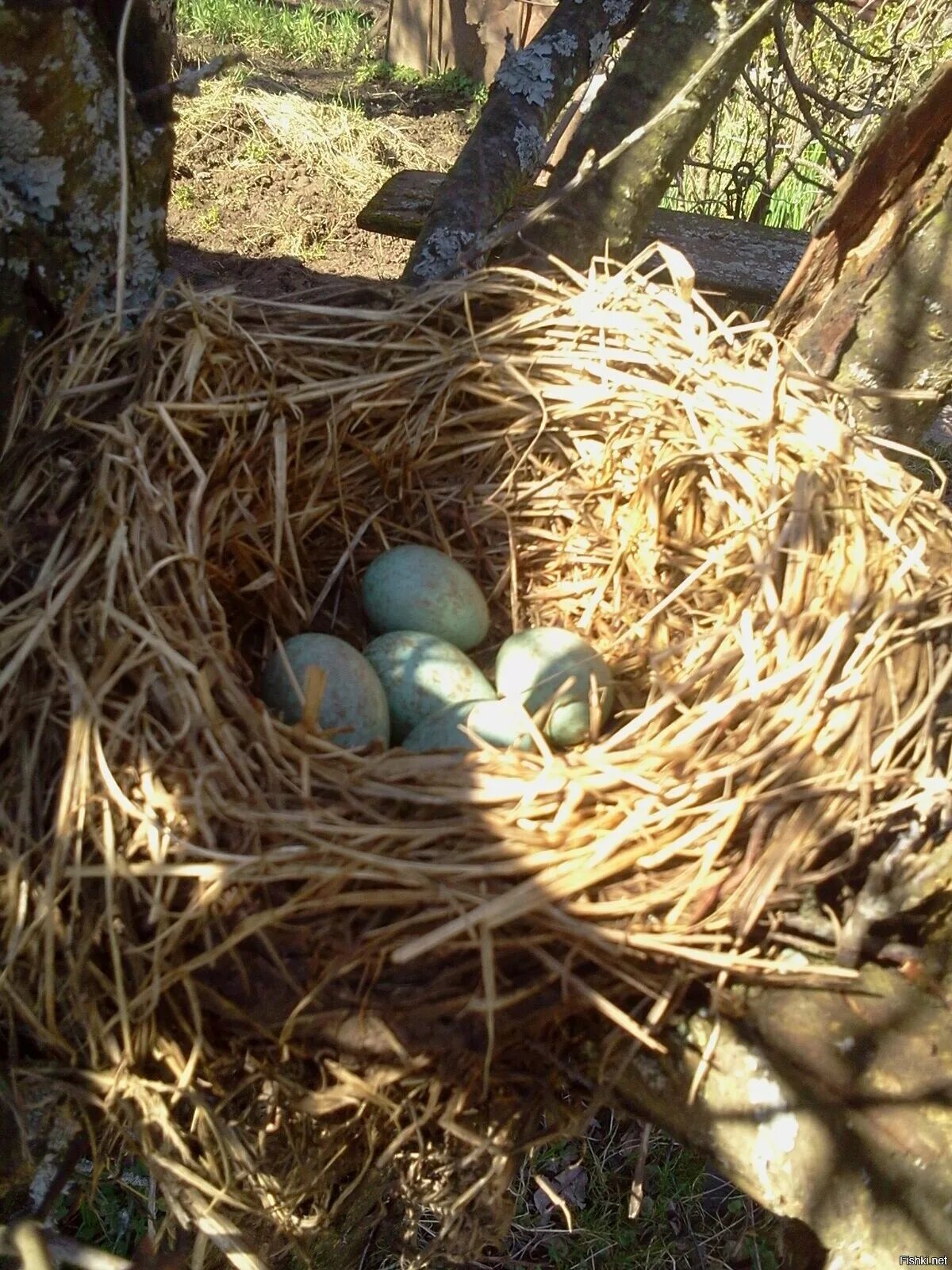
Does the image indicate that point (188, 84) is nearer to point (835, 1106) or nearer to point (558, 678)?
point (558, 678)

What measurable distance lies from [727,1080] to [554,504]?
39.1 inches

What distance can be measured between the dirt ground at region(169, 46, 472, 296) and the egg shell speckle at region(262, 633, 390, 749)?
274 cm

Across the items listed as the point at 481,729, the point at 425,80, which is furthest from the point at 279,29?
the point at 481,729

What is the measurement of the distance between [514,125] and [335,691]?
1.07m

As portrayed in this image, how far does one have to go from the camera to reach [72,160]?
1452 mm

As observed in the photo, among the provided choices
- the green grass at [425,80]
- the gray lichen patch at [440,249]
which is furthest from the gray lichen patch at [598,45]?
the green grass at [425,80]

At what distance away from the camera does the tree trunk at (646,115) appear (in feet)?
6.18

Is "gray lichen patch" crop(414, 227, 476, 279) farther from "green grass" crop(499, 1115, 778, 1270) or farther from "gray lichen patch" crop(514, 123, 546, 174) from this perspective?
"green grass" crop(499, 1115, 778, 1270)

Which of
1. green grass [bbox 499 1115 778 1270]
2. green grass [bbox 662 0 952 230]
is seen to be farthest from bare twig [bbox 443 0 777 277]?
green grass [bbox 662 0 952 230]

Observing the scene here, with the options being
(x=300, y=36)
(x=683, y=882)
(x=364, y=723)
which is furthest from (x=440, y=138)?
(x=683, y=882)

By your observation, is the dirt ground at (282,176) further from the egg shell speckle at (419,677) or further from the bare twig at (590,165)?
the egg shell speckle at (419,677)

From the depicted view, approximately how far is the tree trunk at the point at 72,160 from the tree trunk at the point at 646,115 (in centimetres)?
64

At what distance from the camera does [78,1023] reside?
1138 millimetres

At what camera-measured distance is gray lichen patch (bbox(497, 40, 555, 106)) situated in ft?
6.59
